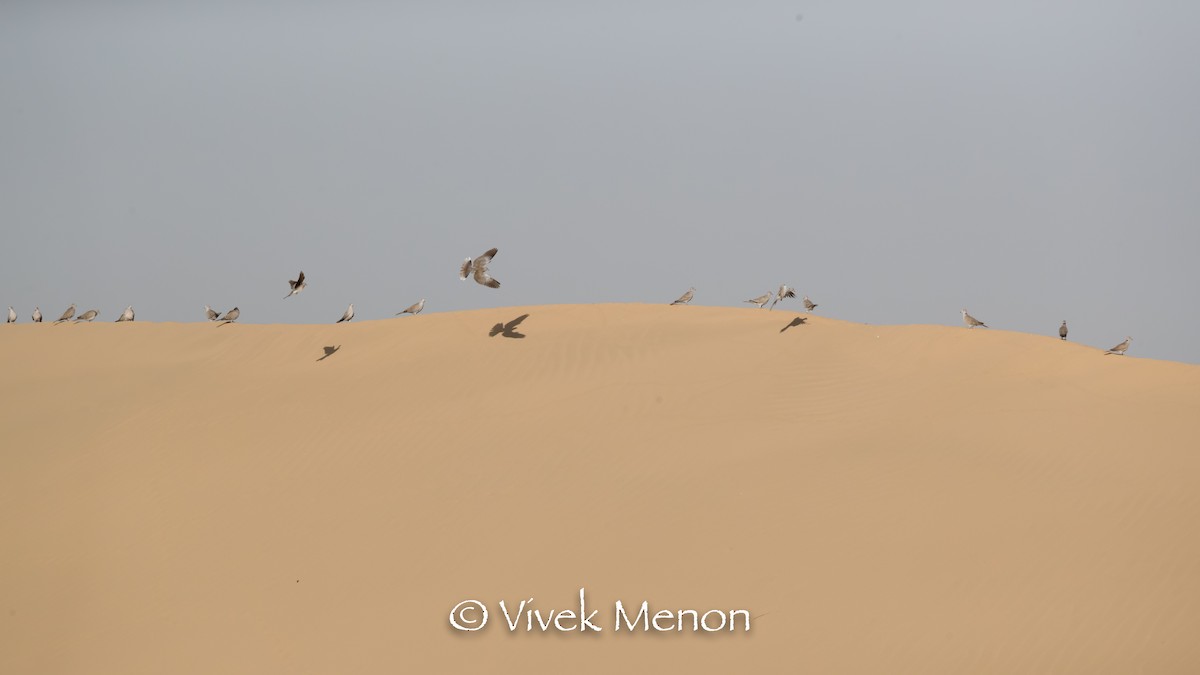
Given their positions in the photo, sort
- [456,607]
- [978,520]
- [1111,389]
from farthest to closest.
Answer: [1111,389]
[978,520]
[456,607]

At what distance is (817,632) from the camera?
10930mm

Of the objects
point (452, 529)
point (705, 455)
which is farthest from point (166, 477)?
point (705, 455)

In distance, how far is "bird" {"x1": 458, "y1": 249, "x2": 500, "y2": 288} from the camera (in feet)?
61.1

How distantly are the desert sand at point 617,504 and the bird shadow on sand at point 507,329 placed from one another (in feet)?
1.81

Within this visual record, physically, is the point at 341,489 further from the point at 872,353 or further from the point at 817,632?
the point at 872,353

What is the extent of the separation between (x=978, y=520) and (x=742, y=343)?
23.0 feet

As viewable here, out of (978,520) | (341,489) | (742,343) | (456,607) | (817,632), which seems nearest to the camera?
(817,632)

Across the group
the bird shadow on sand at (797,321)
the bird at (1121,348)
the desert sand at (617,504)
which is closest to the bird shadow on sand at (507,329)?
the desert sand at (617,504)

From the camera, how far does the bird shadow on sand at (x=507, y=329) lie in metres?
20.3

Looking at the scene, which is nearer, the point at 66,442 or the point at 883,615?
the point at 883,615

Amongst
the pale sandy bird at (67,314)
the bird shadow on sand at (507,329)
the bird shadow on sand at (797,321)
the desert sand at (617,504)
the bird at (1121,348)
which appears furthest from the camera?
the pale sandy bird at (67,314)

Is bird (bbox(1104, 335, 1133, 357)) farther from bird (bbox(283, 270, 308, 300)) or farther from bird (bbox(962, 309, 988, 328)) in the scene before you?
bird (bbox(283, 270, 308, 300))

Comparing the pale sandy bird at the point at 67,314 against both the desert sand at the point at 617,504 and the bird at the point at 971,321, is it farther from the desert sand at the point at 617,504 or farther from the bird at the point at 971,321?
the bird at the point at 971,321

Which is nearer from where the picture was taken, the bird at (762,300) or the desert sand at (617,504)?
the desert sand at (617,504)
